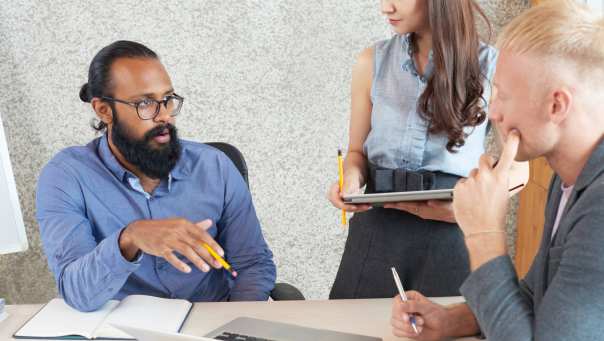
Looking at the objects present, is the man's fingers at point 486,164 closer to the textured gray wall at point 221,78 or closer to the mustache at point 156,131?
the mustache at point 156,131

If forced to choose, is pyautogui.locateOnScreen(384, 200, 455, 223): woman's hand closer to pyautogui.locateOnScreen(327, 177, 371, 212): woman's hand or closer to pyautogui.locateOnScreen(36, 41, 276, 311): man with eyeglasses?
pyautogui.locateOnScreen(327, 177, 371, 212): woman's hand

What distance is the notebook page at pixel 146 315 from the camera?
151 cm

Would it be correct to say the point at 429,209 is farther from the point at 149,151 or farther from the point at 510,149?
the point at 149,151

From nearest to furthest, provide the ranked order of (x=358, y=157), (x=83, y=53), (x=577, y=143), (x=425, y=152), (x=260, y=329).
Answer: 1. (x=577, y=143)
2. (x=260, y=329)
3. (x=425, y=152)
4. (x=358, y=157)
5. (x=83, y=53)

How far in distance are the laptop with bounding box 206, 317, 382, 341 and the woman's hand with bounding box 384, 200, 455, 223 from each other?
357 mm

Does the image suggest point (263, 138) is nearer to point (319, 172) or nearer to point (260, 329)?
point (319, 172)

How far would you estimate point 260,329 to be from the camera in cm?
150

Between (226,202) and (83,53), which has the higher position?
(83,53)

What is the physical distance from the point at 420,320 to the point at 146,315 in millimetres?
629

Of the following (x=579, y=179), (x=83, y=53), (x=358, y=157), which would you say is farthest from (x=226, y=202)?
(x=83, y=53)

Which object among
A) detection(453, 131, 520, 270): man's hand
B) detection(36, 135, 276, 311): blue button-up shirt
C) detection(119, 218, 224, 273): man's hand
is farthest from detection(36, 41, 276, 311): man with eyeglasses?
detection(453, 131, 520, 270): man's hand

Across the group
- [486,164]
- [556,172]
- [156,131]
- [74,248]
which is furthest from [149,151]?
[556,172]

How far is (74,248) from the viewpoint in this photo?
175 cm

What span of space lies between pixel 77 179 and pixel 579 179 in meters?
1.32
